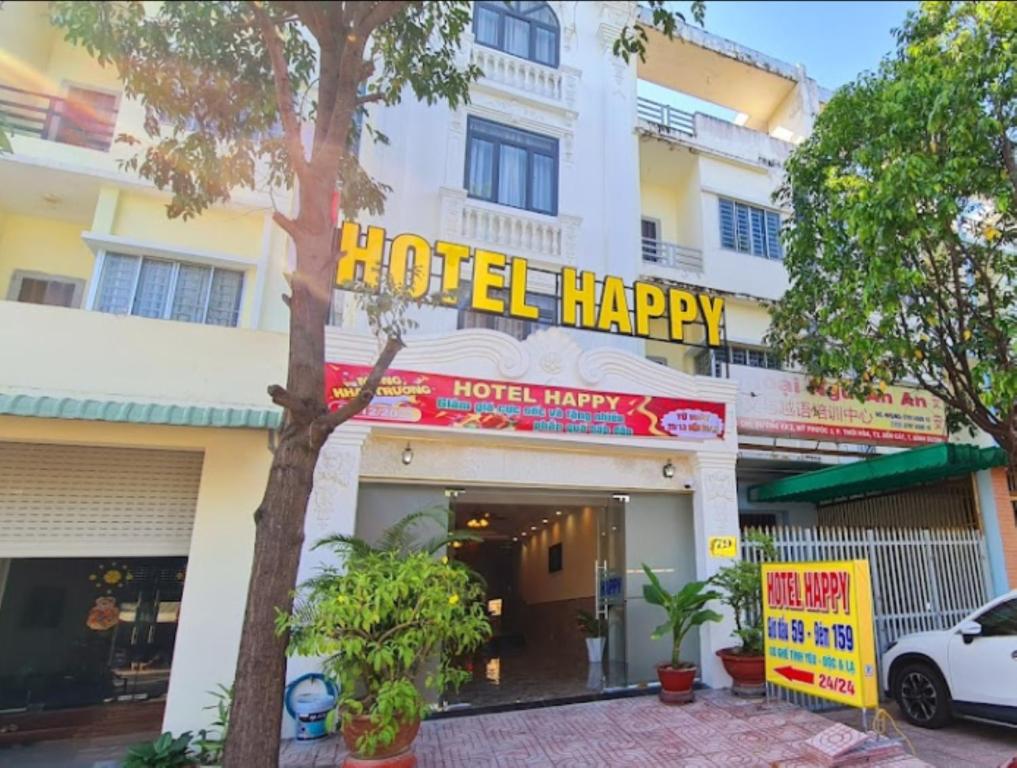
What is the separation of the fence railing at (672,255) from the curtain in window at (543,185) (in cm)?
235

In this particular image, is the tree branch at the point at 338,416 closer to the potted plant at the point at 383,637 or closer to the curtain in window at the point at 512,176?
the potted plant at the point at 383,637

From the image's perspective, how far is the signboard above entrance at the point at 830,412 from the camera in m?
10.0

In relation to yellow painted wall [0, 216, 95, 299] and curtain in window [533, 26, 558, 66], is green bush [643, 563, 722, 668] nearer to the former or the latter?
yellow painted wall [0, 216, 95, 299]

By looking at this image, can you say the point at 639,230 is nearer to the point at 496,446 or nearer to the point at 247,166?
the point at 496,446

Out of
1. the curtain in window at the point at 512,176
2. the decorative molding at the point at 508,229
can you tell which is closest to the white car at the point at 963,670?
the decorative molding at the point at 508,229

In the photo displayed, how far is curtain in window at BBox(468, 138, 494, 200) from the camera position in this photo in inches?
414

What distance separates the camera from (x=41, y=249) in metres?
9.21

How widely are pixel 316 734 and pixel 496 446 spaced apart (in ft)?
12.1

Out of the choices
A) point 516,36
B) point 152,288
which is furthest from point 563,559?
point 516,36

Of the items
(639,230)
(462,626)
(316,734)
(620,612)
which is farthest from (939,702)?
(639,230)

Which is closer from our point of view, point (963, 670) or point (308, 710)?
point (308, 710)

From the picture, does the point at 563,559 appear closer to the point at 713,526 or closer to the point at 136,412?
the point at 713,526

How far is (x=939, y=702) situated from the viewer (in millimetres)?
6504

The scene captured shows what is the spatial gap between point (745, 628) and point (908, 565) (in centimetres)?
323
